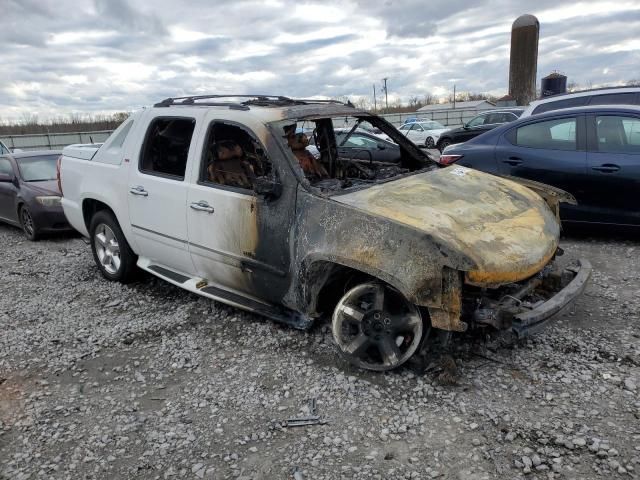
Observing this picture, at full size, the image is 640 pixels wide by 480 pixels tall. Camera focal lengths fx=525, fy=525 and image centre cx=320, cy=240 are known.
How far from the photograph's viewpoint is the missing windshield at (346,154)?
4.79 metres

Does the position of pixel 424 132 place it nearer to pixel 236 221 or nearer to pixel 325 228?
pixel 236 221

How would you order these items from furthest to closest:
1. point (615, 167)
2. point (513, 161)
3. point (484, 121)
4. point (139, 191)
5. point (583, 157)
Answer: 1. point (484, 121)
2. point (513, 161)
3. point (583, 157)
4. point (615, 167)
5. point (139, 191)

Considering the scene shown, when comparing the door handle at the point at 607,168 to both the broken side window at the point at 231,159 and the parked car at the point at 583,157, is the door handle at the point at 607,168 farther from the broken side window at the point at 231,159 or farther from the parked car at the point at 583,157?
the broken side window at the point at 231,159

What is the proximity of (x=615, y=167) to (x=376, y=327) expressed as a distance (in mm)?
3671

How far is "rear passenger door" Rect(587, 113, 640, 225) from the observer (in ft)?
17.8

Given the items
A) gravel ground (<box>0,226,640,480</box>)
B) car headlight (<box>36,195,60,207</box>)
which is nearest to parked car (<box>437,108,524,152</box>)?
car headlight (<box>36,195,60,207</box>)

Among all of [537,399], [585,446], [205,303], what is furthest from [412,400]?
[205,303]

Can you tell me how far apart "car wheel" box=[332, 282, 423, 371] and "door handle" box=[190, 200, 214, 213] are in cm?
132

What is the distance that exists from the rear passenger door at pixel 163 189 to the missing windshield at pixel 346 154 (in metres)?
0.97

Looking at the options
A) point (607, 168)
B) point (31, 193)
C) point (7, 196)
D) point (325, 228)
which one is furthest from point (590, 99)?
point (7, 196)

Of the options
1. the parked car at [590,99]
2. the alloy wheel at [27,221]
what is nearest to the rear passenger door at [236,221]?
the alloy wheel at [27,221]

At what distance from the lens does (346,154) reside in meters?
5.57

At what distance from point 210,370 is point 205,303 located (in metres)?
1.25

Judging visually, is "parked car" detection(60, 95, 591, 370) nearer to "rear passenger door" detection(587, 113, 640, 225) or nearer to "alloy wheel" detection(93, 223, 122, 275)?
"alloy wheel" detection(93, 223, 122, 275)
